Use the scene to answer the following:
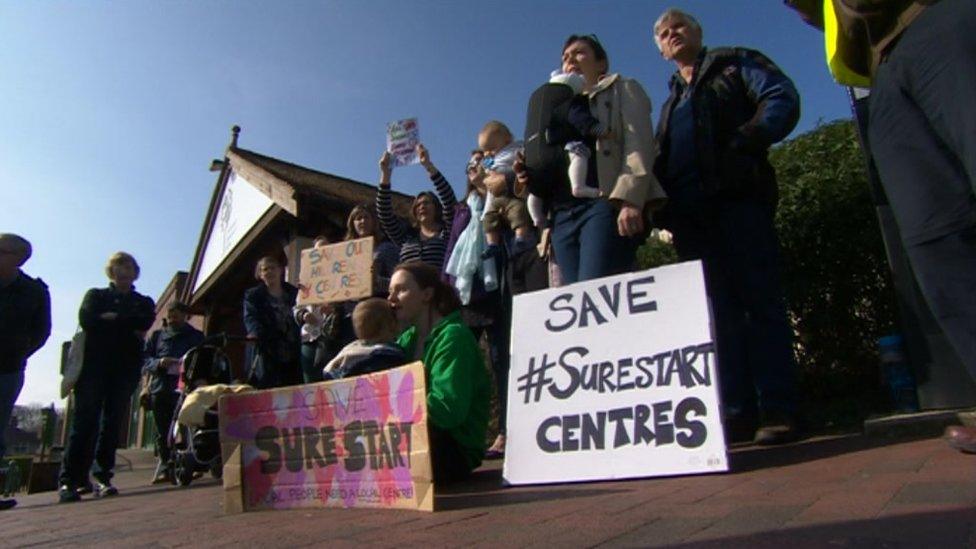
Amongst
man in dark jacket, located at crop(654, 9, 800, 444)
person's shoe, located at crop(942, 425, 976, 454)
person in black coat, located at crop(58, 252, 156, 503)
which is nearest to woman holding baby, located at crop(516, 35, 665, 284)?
man in dark jacket, located at crop(654, 9, 800, 444)

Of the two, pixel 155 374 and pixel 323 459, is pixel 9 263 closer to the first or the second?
pixel 155 374

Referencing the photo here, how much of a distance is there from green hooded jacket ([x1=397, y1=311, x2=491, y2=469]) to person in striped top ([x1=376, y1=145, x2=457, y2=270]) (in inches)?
72.5

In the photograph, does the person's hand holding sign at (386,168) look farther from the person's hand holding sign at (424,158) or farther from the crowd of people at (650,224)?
the crowd of people at (650,224)

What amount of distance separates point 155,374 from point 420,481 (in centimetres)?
521

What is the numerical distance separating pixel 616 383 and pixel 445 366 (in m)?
0.67

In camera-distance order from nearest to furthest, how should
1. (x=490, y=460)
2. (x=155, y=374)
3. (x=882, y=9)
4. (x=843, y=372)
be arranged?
1. (x=882, y=9)
2. (x=490, y=460)
3. (x=843, y=372)
4. (x=155, y=374)

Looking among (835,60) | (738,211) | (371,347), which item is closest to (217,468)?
(371,347)

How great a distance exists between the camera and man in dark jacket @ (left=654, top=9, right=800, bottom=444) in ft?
10.1

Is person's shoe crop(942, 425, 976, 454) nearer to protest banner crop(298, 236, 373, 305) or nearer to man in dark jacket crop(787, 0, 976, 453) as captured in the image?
man in dark jacket crop(787, 0, 976, 453)

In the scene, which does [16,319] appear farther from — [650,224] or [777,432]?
[777,432]

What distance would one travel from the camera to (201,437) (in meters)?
4.88

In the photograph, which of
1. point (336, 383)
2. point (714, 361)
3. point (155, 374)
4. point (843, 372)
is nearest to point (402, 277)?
point (336, 383)

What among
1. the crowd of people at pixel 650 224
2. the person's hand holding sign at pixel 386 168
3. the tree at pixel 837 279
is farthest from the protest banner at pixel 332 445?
the person's hand holding sign at pixel 386 168

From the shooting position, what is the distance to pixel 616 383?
2670 millimetres
